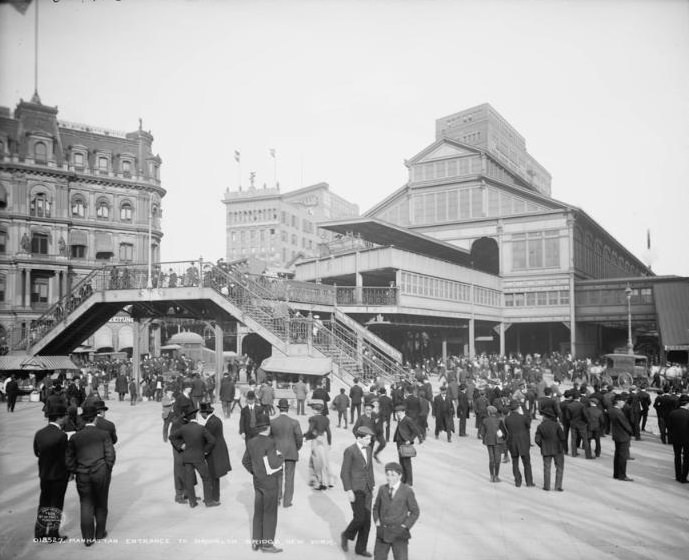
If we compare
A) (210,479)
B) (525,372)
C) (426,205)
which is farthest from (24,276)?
(210,479)

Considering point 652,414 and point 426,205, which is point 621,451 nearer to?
point 652,414

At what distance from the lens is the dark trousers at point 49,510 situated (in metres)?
8.08

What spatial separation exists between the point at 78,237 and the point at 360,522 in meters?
58.5

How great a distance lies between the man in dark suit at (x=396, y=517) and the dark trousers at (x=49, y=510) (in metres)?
5.06

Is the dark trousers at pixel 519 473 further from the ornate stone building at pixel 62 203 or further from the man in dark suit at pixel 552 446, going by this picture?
the ornate stone building at pixel 62 203

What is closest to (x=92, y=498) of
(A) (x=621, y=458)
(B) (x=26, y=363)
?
(A) (x=621, y=458)

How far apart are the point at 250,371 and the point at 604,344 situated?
40323mm

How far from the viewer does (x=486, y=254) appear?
2110 inches

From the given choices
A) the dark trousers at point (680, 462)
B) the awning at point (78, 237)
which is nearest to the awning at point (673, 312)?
the dark trousers at point (680, 462)

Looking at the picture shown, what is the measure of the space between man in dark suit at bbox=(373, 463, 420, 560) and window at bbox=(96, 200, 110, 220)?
199 feet

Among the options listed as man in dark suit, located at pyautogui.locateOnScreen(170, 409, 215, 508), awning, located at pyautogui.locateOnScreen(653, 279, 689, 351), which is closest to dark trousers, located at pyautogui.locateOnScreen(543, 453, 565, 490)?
man in dark suit, located at pyautogui.locateOnScreen(170, 409, 215, 508)

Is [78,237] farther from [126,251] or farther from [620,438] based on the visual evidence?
[620,438]

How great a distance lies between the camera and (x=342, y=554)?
25.0 feet

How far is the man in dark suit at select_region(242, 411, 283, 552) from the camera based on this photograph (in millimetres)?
7637
